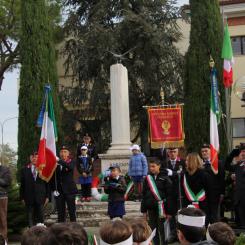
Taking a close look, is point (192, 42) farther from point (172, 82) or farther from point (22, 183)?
point (22, 183)

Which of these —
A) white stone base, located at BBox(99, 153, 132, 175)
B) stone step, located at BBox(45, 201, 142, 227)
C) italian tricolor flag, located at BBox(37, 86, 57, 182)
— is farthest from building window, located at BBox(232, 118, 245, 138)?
italian tricolor flag, located at BBox(37, 86, 57, 182)

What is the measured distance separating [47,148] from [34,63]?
11096mm

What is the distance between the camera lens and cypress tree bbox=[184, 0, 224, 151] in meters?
23.1

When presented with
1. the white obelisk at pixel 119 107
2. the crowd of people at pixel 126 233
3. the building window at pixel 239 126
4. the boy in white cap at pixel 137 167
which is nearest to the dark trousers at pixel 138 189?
the boy in white cap at pixel 137 167

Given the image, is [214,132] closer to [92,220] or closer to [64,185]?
[64,185]

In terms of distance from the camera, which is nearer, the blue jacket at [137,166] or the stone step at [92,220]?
the stone step at [92,220]

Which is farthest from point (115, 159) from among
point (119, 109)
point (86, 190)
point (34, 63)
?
point (34, 63)

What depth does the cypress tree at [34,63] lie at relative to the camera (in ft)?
73.8

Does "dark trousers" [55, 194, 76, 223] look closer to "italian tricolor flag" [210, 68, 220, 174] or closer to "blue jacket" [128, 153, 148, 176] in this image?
"italian tricolor flag" [210, 68, 220, 174]

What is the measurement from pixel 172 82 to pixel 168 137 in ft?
32.6

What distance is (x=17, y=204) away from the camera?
1281cm

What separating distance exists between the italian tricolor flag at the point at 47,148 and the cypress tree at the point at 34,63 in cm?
932

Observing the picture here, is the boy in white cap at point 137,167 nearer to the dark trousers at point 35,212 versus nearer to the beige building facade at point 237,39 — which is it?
the dark trousers at point 35,212

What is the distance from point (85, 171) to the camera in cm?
1539
